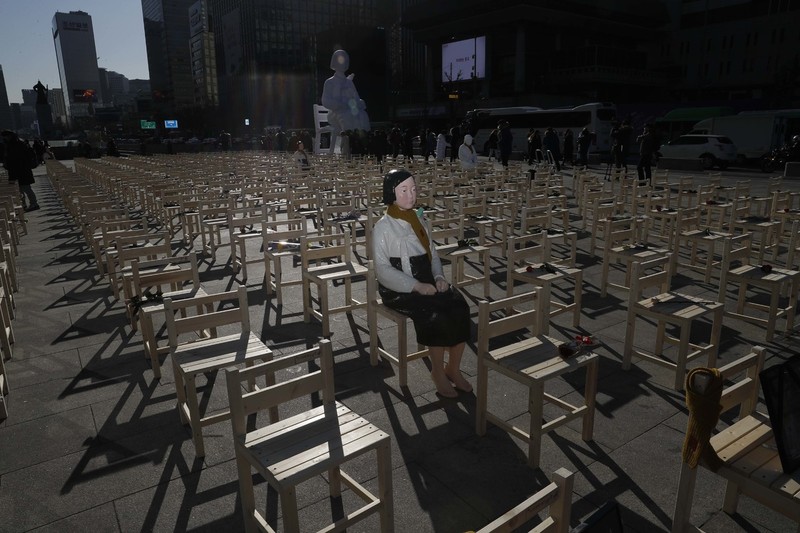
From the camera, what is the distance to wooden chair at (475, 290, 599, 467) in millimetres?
3184

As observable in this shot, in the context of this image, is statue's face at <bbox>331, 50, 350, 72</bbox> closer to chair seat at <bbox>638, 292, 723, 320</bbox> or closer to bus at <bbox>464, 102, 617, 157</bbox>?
bus at <bbox>464, 102, 617, 157</bbox>

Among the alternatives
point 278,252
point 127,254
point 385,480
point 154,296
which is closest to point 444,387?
point 385,480

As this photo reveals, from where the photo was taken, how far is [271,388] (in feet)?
8.74

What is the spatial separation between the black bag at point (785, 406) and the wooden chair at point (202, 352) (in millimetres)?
2884

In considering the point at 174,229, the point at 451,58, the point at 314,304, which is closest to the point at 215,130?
the point at 451,58

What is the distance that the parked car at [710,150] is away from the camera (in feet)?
73.1

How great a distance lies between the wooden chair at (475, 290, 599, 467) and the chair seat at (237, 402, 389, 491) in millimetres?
1088

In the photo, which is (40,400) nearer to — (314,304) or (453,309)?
(314,304)

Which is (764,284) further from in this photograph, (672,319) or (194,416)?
(194,416)

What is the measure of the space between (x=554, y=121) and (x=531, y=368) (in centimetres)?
2991

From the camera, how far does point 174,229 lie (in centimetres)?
1089

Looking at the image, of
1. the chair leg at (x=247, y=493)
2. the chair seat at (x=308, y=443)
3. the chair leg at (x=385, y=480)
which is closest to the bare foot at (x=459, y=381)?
the chair seat at (x=308, y=443)

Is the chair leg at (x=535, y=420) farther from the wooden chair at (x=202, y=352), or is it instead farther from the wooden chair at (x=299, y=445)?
the wooden chair at (x=202, y=352)

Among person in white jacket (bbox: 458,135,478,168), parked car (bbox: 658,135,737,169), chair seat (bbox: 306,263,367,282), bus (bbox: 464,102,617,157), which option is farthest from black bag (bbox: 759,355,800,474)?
bus (bbox: 464,102,617,157)
